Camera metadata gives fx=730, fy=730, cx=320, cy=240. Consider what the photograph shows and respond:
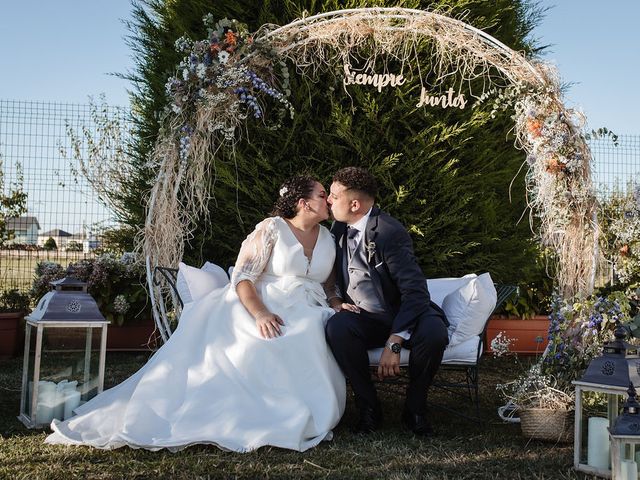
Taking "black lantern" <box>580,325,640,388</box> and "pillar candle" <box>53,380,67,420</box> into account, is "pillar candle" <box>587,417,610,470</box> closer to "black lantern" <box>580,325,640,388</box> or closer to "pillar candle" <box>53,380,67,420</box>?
"black lantern" <box>580,325,640,388</box>

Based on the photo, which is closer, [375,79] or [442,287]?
[442,287]

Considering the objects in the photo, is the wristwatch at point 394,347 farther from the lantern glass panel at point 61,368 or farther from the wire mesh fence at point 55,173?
the wire mesh fence at point 55,173

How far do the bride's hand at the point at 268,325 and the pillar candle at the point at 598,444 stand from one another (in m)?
1.42

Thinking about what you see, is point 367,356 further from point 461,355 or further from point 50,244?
point 50,244

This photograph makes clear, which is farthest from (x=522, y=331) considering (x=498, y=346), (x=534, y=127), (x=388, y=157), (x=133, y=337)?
(x=133, y=337)

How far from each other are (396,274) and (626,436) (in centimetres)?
156

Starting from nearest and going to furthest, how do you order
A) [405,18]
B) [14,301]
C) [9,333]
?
[405,18]
[9,333]
[14,301]

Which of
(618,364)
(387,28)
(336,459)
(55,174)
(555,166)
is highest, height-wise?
(387,28)

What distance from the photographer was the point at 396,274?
3.63m

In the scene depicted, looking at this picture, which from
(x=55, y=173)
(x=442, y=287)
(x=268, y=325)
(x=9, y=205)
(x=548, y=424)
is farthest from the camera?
(x=55, y=173)

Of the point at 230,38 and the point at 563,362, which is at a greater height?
the point at 230,38

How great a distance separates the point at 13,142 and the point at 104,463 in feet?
16.1

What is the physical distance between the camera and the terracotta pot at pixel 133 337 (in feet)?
18.8

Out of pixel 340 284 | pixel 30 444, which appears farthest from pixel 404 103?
pixel 30 444
